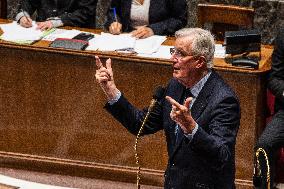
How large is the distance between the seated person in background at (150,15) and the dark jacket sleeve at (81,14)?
7.7 inches

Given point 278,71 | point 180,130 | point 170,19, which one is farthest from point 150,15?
point 180,130

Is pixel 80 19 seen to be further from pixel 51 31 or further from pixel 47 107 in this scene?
pixel 47 107

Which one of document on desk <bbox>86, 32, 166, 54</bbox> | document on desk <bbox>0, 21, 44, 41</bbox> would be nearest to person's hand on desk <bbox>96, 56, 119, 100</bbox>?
document on desk <bbox>86, 32, 166, 54</bbox>

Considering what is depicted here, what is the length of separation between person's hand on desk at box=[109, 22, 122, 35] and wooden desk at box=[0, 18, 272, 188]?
0.42m

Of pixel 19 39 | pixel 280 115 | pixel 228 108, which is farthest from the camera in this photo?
pixel 19 39

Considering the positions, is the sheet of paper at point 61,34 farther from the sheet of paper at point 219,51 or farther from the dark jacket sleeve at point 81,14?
the sheet of paper at point 219,51

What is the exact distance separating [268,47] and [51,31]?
5.71ft

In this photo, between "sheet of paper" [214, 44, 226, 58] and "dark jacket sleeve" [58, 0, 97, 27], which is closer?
"sheet of paper" [214, 44, 226, 58]

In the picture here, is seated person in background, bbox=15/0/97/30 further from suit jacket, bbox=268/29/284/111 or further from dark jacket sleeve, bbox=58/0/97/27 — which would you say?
suit jacket, bbox=268/29/284/111

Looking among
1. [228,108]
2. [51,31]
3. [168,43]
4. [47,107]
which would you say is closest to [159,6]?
[168,43]

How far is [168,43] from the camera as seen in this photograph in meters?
4.91

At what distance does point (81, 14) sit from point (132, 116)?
235 centimetres

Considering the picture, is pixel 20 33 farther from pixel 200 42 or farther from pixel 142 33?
pixel 200 42

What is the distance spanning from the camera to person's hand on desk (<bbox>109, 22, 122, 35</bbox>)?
5.04 m
